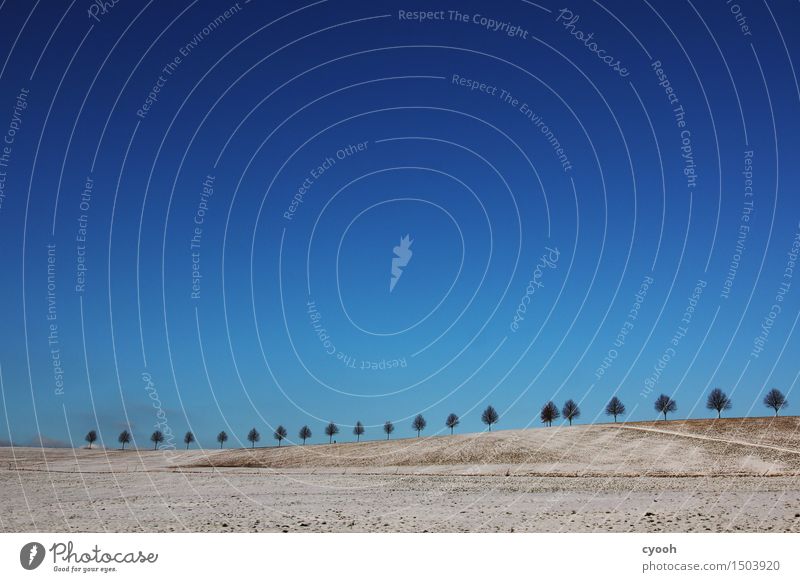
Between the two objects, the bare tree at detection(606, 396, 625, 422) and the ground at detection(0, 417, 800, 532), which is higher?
the ground at detection(0, 417, 800, 532)

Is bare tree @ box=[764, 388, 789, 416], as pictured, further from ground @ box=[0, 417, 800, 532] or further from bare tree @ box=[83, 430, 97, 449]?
bare tree @ box=[83, 430, 97, 449]

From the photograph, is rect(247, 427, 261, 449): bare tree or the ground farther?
rect(247, 427, 261, 449): bare tree

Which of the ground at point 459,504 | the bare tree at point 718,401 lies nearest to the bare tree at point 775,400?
the bare tree at point 718,401

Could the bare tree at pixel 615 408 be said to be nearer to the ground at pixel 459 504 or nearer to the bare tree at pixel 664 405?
the bare tree at pixel 664 405

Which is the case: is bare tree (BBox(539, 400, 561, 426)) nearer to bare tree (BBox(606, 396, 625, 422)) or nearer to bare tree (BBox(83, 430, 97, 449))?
bare tree (BBox(606, 396, 625, 422))

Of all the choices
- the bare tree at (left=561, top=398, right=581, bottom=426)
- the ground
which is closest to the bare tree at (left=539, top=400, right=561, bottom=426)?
the bare tree at (left=561, top=398, right=581, bottom=426)

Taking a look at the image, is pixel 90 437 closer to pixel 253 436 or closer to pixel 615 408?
pixel 253 436

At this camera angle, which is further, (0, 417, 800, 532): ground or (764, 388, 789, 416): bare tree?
(764, 388, 789, 416): bare tree

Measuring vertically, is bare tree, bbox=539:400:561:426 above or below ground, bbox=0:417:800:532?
below

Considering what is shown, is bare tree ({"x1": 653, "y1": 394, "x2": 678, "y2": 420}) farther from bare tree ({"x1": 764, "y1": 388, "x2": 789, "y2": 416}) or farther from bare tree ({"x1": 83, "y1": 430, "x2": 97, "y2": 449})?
bare tree ({"x1": 83, "y1": 430, "x2": 97, "y2": 449})
